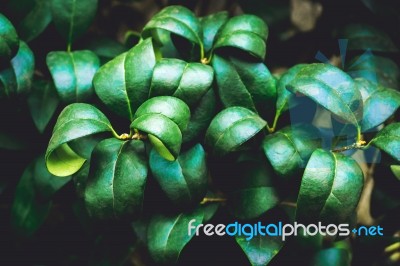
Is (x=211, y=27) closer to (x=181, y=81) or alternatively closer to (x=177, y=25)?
(x=177, y=25)

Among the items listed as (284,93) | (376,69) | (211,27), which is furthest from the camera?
(376,69)

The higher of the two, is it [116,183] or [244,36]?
[244,36]

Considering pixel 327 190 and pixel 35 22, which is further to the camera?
pixel 35 22

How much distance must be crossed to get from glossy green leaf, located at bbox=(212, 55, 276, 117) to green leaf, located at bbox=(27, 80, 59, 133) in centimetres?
41

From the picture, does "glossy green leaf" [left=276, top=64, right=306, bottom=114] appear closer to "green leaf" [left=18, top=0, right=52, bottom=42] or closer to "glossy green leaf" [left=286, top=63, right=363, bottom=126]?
"glossy green leaf" [left=286, top=63, right=363, bottom=126]

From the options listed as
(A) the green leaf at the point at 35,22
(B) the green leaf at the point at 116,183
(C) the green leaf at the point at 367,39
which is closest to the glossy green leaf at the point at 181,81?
(B) the green leaf at the point at 116,183

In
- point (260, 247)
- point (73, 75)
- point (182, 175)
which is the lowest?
point (260, 247)

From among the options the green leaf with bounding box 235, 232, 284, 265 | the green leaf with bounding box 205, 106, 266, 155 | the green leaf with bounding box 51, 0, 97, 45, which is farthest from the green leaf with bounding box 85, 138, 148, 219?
the green leaf with bounding box 51, 0, 97, 45

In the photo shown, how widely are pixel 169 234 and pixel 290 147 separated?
0.31 metres

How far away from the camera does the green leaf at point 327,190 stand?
34.9 inches

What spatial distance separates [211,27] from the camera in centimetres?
116

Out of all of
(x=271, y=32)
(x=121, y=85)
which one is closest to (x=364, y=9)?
(x=271, y=32)

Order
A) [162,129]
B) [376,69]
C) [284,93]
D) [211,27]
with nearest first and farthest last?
[162,129] → [284,93] → [211,27] → [376,69]

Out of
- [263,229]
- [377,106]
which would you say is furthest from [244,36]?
[263,229]
